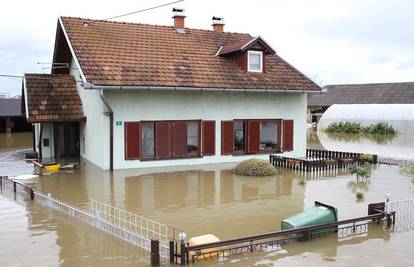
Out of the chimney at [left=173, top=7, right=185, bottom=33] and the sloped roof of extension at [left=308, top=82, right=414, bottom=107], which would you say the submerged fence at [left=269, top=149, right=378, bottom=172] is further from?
the sloped roof of extension at [left=308, top=82, right=414, bottom=107]

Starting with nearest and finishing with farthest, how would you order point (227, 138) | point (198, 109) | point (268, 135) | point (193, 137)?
1. point (198, 109)
2. point (193, 137)
3. point (227, 138)
4. point (268, 135)

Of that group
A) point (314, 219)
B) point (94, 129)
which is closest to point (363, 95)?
point (94, 129)

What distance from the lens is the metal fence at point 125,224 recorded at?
856 cm

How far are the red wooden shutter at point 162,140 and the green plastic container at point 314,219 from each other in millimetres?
Result: 9980

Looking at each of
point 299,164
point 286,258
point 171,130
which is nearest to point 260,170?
point 299,164

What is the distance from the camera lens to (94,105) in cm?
1853

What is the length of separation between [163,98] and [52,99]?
527 cm

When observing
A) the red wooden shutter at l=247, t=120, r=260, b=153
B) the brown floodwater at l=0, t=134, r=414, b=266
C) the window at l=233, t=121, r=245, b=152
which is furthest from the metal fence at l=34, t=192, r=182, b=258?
the red wooden shutter at l=247, t=120, r=260, b=153

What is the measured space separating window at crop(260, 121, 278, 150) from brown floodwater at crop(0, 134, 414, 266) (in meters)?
2.64

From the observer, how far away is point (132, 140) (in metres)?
18.0

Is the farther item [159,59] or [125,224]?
[159,59]

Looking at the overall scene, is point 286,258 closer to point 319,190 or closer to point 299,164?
point 319,190

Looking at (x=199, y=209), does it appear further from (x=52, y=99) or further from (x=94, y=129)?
(x=52, y=99)

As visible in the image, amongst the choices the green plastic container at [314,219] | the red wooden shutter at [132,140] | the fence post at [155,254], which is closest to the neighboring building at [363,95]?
the red wooden shutter at [132,140]
